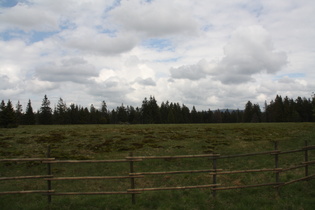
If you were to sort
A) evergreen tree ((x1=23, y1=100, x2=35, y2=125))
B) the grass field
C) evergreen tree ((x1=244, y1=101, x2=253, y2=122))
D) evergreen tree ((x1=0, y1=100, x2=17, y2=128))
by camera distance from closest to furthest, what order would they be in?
the grass field, evergreen tree ((x1=0, y1=100, x2=17, y2=128)), evergreen tree ((x1=23, y1=100, x2=35, y2=125)), evergreen tree ((x1=244, y1=101, x2=253, y2=122))

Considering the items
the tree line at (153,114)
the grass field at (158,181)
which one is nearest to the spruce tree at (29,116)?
the tree line at (153,114)

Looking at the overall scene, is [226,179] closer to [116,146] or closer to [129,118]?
[116,146]

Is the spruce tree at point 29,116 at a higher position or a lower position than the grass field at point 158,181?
higher

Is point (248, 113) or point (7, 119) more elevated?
point (7, 119)

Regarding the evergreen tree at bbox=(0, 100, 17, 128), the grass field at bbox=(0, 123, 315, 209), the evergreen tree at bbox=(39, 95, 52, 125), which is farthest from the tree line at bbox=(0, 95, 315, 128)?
the grass field at bbox=(0, 123, 315, 209)

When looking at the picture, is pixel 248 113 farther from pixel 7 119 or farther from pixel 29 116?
pixel 7 119

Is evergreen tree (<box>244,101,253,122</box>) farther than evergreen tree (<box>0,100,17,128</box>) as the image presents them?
Yes

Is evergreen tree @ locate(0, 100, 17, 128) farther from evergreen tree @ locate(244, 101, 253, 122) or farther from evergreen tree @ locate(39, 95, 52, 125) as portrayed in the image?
evergreen tree @ locate(244, 101, 253, 122)

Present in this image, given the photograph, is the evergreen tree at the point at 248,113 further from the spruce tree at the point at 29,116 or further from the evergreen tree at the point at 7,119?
the evergreen tree at the point at 7,119

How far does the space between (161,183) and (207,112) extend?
496 feet

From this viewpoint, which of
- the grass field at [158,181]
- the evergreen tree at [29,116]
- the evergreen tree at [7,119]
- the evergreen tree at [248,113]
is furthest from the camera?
the evergreen tree at [248,113]

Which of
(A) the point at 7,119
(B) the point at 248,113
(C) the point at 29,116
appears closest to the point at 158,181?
(A) the point at 7,119

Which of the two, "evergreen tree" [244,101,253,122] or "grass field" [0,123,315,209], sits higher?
"evergreen tree" [244,101,253,122]

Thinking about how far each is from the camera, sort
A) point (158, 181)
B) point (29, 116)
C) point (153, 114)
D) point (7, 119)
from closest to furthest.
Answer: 1. point (158, 181)
2. point (7, 119)
3. point (29, 116)
4. point (153, 114)
